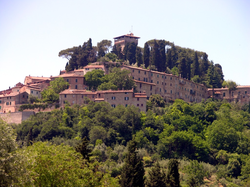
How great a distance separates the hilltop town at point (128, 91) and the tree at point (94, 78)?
0.84m

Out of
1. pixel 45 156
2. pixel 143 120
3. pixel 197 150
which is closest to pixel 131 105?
pixel 143 120

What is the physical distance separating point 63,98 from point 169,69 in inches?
1104

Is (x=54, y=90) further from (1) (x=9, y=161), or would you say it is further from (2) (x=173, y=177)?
(1) (x=9, y=161)

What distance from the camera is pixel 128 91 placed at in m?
79.4

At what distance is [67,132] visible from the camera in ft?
241

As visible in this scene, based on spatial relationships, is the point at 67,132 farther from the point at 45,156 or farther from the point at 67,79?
the point at 45,156

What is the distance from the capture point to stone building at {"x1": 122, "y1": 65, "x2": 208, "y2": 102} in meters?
88.7

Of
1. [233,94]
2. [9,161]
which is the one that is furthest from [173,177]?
[233,94]

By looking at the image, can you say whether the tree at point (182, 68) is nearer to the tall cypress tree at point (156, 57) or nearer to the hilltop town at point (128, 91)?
the hilltop town at point (128, 91)

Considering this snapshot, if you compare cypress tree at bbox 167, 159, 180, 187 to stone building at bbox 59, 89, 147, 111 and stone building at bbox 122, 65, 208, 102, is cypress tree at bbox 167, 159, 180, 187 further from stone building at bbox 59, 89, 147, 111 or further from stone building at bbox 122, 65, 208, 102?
stone building at bbox 122, 65, 208, 102

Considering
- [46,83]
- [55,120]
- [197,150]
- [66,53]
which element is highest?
[66,53]

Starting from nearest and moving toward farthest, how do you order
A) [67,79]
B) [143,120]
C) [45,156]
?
[45,156] < [143,120] < [67,79]

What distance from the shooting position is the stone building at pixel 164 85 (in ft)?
291

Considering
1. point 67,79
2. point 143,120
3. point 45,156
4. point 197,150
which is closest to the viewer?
point 45,156
